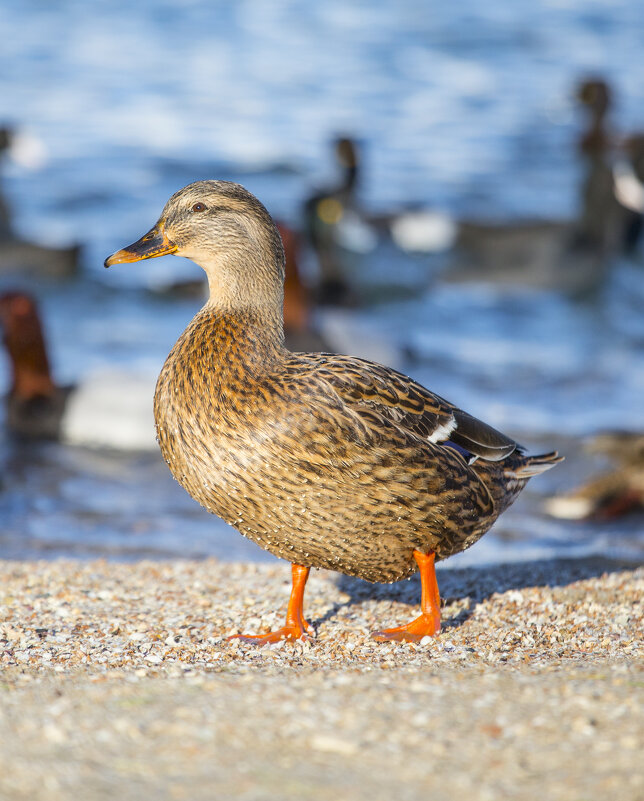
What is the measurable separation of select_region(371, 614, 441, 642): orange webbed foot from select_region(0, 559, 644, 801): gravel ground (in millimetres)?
42

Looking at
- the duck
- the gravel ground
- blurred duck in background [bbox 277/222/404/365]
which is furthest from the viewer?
blurred duck in background [bbox 277/222/404/365]

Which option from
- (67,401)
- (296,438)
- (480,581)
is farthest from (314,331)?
(296,438)

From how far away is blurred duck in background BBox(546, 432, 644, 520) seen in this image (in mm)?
6883

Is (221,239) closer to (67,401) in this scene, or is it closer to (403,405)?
(403,405)

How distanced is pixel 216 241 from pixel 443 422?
1009 mm

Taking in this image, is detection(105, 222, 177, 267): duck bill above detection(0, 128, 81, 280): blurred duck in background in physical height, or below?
above

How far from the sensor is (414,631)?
3941 mm

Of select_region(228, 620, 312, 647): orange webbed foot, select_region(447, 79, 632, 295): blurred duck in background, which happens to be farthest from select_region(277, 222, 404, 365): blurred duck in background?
select_region(228, 620, 312, 647): orange webbed foot

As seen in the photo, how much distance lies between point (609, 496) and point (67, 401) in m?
4.16

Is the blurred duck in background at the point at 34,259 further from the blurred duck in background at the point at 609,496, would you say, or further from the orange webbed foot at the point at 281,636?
the orange webbed foot at the point at 281,636

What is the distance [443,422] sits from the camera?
13.4 ft

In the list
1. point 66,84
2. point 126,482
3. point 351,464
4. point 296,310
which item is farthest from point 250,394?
point 66,84

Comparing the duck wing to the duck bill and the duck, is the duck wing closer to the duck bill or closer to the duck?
the duck bill

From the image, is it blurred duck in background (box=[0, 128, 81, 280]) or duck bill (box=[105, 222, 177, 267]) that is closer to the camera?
duck bill (box=[105, 222, 177, 267])
